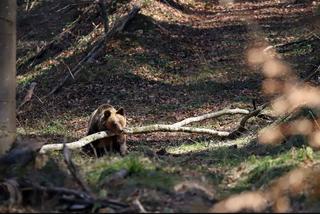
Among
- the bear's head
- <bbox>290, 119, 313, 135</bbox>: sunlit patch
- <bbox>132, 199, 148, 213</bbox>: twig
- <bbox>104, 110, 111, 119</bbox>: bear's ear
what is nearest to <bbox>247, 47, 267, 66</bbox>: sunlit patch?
the bear's head

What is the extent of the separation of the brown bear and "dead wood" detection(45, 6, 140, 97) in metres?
8.18

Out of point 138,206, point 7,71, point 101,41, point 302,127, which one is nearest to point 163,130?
point 302,127

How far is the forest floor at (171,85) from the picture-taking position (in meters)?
6.90

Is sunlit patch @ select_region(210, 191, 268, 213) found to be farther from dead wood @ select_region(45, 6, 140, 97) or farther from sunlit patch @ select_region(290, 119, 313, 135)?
dead wood @ select_region(45, 6, 140, 97)

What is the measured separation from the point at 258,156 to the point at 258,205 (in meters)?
3.37

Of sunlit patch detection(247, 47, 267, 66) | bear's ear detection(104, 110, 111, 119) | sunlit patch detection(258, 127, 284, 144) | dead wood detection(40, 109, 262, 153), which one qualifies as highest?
sunlit patch detection(258, 127, 284, 144)

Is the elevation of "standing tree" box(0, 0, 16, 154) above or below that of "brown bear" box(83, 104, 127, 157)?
above

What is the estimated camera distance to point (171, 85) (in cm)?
1964

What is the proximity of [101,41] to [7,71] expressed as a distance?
13703 millimetres

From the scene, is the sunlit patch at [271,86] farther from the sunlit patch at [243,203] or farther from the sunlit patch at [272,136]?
the sunlit patch at [243,203]

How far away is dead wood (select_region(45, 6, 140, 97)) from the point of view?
2034 centimetres

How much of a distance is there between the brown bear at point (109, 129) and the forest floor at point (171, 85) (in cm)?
37

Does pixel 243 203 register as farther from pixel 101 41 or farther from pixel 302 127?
pixel 101 41

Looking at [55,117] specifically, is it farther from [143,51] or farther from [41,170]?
[41,170]
